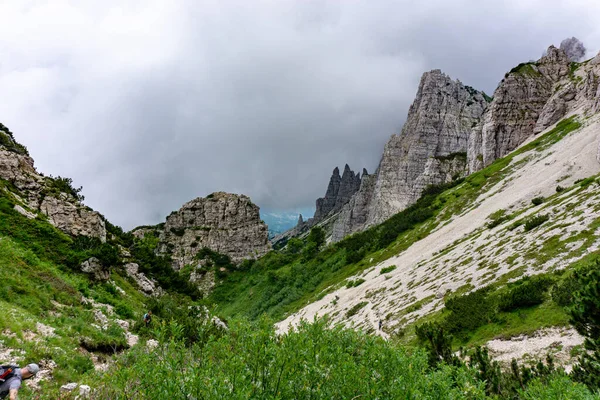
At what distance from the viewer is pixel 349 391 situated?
17.8 feet

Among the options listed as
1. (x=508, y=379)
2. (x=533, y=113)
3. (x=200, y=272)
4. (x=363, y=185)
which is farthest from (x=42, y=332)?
(x=363, y=185)

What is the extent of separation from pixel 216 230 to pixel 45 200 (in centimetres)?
6107

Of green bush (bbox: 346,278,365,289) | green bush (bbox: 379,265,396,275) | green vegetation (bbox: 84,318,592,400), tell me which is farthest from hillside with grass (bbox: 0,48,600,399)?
green bush (bbox: 346,278,365,289)

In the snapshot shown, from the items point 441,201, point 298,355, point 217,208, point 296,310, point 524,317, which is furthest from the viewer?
point 217,208

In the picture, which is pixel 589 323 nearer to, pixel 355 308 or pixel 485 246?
pixel 485 246

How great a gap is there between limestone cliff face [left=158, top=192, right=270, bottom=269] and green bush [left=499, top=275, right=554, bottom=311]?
75.8m

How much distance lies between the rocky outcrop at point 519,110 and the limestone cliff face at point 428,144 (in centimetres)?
2783

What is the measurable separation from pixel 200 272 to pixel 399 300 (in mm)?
61812

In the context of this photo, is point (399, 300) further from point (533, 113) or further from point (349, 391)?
point (533, 113)

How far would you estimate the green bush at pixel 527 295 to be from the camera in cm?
1817

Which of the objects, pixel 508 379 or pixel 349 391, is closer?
pixel 349 391

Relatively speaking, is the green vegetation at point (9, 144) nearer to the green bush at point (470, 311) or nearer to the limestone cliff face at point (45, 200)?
the limestone cliff face at point (45, 200)

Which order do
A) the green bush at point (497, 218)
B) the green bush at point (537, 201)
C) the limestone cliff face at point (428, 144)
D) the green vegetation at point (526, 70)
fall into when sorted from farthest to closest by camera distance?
1. the limestone cliff face at point (428, 144)
2. the green vegetation at point (526, 70)
3. the green bush at point (537, 201)
4. the green bush at point (497, 218)

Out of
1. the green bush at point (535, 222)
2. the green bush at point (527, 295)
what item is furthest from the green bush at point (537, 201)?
the green bush at point (527, 295)
